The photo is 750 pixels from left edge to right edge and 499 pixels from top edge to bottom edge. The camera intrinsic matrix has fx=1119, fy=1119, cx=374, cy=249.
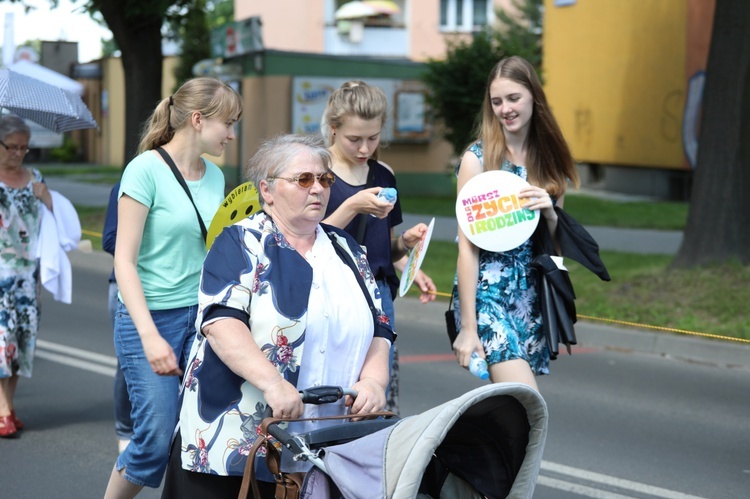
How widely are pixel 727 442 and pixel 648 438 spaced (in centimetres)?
45

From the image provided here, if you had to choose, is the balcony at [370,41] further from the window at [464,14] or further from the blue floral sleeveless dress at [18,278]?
the blue floral sleeveless dress at [18,278]

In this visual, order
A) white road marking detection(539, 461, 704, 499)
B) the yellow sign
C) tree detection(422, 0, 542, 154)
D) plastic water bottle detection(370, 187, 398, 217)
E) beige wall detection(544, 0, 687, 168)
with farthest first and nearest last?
1. beige wall detection(544, 0, 687, 168)
2. tree detection(422, 0, 542, 154)
3. white road marking detection(539, 461, 704, 499)
4. plastic water bottle detection(370, 187, 398, 217)
5. the yellow sign

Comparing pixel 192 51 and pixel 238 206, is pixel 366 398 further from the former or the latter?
pixel 192 51

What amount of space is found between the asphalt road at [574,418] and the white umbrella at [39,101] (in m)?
1.86

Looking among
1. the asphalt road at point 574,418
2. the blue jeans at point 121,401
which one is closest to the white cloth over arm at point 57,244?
the asphalt road at point 574,418

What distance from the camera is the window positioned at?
5347 centimetres

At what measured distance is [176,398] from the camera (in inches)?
167

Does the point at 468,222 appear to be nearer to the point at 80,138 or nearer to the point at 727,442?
the point at 727,442

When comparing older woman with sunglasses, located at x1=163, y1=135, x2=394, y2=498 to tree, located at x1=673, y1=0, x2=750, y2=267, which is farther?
tree, located at x1=673, y1=0, x2=750, y2=267

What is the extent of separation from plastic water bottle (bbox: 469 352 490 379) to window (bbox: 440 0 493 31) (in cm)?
5005

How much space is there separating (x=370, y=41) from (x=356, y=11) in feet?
11.0

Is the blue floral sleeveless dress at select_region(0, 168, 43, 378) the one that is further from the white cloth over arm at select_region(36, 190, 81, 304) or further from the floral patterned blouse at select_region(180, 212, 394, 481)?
the floral patterned blouse at select_region(180, 212, 394, 481)

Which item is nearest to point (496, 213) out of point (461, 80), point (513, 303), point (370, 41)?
point (513, 303)

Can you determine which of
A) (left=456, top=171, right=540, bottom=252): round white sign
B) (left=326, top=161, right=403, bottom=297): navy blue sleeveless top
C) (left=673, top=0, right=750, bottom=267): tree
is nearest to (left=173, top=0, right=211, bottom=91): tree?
(left=673, top=0, right=750, bottom=267): tree
